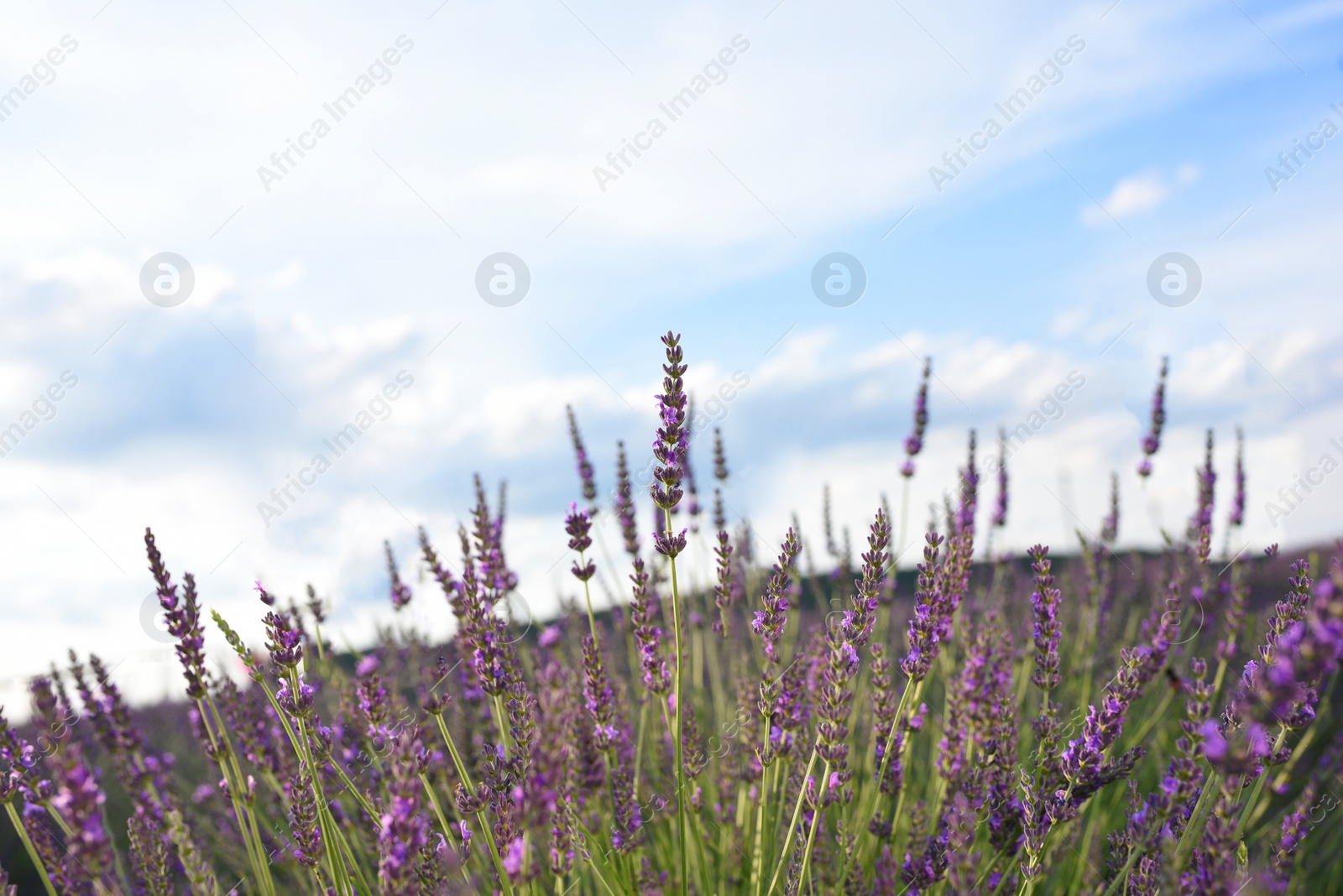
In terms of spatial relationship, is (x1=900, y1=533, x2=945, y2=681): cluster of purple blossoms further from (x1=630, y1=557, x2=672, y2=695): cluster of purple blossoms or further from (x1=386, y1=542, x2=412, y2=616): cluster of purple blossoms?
(x1=386, y1=542, x2=412, y2=616): cluster of purple blossoms

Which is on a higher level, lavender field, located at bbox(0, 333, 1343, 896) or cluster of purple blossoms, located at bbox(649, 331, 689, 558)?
cluster of purple blossoms, located at bbox(649, 331, 689, 558)

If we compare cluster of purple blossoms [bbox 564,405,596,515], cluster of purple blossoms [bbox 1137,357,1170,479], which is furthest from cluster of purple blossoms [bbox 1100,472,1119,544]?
cluster of purple blossoms [bbox 564,405,596,515]

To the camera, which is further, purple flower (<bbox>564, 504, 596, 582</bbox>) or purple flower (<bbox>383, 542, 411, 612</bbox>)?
purple flower (<bbox>383, 542, 411, 612</bbox>)

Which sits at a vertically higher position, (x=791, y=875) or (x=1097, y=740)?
(x=1097, y=740)

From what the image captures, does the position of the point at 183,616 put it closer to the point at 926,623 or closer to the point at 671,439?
the point at 671,439

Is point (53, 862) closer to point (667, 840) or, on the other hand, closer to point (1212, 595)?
point (667, 840)

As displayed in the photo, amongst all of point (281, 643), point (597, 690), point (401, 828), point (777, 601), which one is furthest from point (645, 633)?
point (401, 828)

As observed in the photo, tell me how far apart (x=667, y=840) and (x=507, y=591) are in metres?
1.17

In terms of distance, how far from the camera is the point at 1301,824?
2404mm

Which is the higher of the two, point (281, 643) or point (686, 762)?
point (281, 643)

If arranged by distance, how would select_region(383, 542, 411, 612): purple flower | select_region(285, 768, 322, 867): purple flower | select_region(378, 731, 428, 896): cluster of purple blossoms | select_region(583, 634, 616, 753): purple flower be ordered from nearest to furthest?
1. select_region(378, 731, 428, 896): cluster of purple blossoms
2. select_region(285, 768, 322, 867): purple flower
3. select_region(583, 634, 616, 753): purple flower
4. select_region(383, 542, 411, 612): purple flower

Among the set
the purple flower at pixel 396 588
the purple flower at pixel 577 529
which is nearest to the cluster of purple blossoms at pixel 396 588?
the purple flower at pixel 396 588

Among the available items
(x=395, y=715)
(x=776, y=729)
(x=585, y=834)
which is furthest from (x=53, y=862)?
(x=776, y=729)


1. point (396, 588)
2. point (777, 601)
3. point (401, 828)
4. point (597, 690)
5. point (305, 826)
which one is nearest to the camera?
point (401, 828)
